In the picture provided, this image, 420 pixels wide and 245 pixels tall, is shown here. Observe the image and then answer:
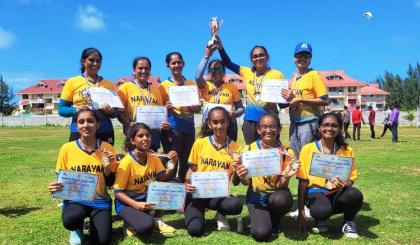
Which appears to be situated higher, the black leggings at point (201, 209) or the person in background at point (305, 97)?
the person in background at point (305, 97)

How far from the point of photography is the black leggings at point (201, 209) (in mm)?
3893

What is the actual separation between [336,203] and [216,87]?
2338mm

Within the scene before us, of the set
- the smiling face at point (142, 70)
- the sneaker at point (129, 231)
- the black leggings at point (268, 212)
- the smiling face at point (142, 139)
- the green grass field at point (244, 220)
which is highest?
the smiling face at point (142, 70)

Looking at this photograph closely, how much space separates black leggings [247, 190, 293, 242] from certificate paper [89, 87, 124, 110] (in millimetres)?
2154

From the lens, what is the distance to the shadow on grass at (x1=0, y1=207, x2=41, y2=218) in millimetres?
4953

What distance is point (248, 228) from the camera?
13.9 feet

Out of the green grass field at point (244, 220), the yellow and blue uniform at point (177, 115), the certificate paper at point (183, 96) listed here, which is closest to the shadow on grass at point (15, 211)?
the green grass field at point (244, 220)

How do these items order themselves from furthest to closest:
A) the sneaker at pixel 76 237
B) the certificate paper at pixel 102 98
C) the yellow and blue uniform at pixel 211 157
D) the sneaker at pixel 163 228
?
the certificate paper at pixel 102 98
the yellow and blue uniform at pixel 211 157
the sneaker at pixel 163 228
the sneaker at pixel 76 237

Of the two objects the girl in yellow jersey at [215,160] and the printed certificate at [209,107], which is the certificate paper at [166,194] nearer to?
the girl in yellow jersey at [215,160]

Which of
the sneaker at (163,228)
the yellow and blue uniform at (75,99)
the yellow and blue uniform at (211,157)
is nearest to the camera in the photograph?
the sneaker at (163,228)

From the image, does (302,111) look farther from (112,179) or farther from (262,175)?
(112,179)

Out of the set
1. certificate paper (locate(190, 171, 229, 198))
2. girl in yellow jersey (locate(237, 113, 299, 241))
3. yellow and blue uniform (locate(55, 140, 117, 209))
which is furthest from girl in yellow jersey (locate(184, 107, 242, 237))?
yellow and blue uniform (locate(55, 140, 117, 209))

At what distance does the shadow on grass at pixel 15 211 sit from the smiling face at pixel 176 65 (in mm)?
2995

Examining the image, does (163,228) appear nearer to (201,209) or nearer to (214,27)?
(201,209)
